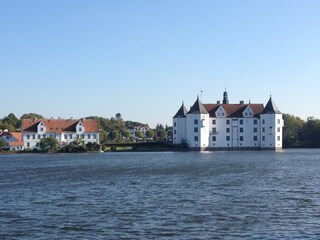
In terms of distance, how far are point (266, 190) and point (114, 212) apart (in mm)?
9066

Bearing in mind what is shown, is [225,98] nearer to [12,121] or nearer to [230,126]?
[230,126]

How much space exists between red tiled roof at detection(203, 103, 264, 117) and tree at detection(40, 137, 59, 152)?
2408cm

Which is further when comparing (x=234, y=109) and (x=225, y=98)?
(x=225, y=98)

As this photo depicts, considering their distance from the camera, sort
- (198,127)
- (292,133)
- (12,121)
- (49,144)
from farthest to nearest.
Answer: (12,121)
(292,133)
(49,144)
(198,127)

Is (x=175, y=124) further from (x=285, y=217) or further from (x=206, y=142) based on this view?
(x=285, y=217)

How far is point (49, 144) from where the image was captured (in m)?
87.4

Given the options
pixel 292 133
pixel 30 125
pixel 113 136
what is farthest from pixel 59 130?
pixel 113 136

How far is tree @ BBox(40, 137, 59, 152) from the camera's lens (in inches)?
3414

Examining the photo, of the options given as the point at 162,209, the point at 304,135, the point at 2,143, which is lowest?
the point at 162,209

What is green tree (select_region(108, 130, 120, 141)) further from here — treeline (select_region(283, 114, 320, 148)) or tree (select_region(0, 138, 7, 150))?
tree (select_region(0, 138, 7, 150))

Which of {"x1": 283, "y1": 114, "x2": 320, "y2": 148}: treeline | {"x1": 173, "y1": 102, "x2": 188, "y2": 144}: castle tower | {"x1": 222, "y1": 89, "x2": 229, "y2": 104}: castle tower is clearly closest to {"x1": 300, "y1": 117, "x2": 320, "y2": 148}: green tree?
{"x1": 283, "y1": 114, "x2": 320, "y2": 148}: treeline

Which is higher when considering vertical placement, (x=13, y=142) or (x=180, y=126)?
(x=180, y=126)

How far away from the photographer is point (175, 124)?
91.1 meters

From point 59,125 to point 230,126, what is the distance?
28583 mm
